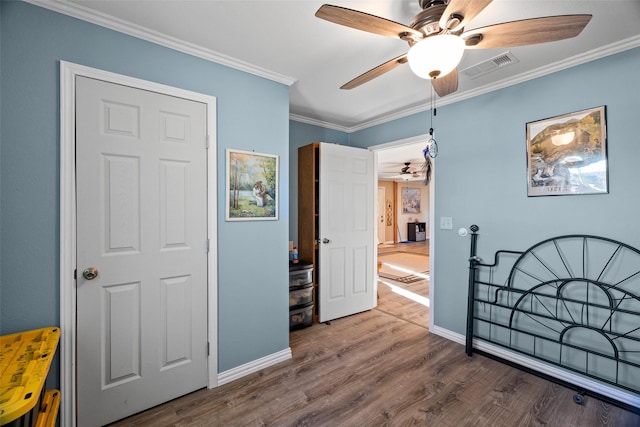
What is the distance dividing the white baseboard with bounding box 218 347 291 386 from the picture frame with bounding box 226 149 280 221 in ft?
3.75

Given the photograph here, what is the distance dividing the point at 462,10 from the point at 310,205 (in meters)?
2.28

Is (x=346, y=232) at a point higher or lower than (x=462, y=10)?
lower

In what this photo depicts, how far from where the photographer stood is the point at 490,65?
2.16 m

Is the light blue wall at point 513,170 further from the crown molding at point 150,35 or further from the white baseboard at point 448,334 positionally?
the crown molding at point 150,35

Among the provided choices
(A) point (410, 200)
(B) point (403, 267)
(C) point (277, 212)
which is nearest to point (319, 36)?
(C) point (277, 212)

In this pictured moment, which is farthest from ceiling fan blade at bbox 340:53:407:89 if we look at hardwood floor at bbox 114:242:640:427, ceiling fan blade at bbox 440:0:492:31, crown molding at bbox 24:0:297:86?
Result: hardwood floor at bbox 114:242:640:427

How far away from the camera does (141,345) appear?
1.80 meters

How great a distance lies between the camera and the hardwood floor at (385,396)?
5.77ft

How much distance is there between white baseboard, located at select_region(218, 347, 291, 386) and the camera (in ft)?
6.91

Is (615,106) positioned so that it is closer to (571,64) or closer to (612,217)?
(571,64)

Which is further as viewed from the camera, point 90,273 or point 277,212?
point 277,212

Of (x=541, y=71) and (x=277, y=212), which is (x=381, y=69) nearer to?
(x=277, y=212)

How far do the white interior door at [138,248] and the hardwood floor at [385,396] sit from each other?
217mm

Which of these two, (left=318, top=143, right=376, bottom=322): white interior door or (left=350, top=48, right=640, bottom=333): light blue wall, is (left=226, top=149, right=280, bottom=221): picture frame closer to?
(left=318, top=143, right=376, bottom=322): white interior door
